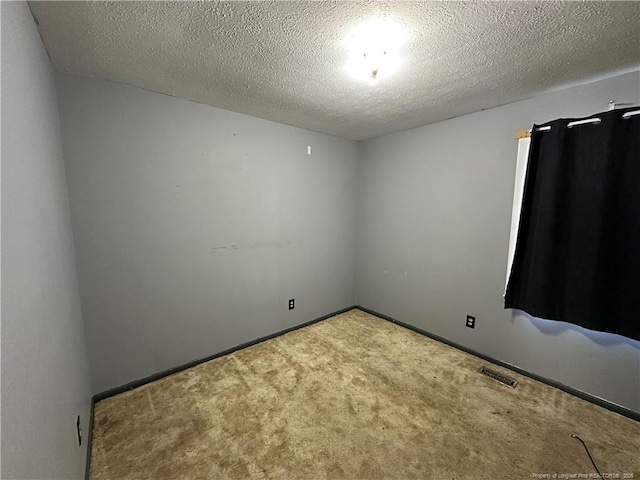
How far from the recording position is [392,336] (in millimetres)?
2975

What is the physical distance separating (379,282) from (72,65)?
3.33 metres

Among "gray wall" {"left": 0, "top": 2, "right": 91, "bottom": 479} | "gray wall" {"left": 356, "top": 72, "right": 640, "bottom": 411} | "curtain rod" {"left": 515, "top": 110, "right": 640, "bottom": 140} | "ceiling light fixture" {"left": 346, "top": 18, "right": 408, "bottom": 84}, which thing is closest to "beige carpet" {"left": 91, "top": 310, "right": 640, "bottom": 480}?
"gray wall" {"left": 356, "top": 72, "right": 640, "bottom": 411}

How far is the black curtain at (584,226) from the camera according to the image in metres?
1.70

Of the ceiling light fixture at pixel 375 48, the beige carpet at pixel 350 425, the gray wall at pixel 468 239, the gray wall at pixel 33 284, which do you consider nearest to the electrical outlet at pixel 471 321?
the gray wall at pixel 468 239

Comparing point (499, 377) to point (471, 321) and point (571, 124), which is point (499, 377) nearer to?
point (471, 321)

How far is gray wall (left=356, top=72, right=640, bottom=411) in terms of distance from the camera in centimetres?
192

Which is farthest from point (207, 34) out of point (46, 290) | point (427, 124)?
point (427, 124)

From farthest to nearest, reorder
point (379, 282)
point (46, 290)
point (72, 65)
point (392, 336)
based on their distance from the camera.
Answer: point (379, 282)
point (392, 336)
point (72, 65)
point (46, 290)

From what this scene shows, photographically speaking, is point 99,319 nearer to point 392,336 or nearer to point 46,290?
point 46,290

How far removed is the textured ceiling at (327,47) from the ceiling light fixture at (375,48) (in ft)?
0.15

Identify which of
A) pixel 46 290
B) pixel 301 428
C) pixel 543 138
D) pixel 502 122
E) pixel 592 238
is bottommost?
pixel 301 428

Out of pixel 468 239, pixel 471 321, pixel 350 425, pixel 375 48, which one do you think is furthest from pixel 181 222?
pixel 471 321

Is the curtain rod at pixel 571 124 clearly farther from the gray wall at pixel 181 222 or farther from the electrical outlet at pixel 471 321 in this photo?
the gray wall at pixel 181 222

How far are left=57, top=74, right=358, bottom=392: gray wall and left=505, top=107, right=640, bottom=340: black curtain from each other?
6.71ft
